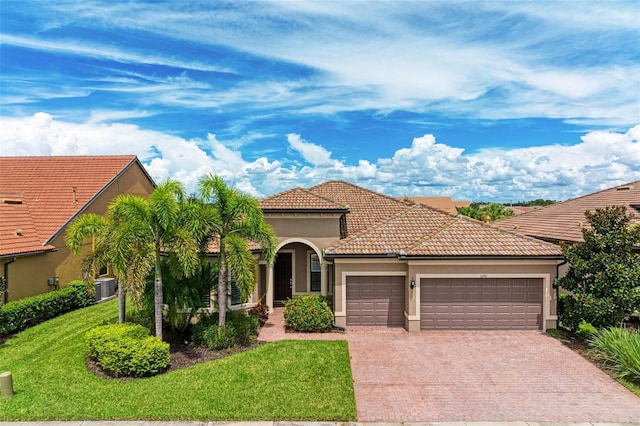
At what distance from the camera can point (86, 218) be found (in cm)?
1202

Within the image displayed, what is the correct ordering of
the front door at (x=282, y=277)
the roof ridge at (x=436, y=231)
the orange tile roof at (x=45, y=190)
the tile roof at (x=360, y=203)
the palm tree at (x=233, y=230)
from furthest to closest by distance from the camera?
the tile roof at (x=360, y=203)
the front door at (x=282, y=277)
the orange tile roof at (x=45, y=190)
the roof ridge at (x=436, y=231)
the palm tree at (x=233, y=230)

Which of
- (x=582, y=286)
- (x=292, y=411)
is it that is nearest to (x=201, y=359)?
(x=292, y=411)

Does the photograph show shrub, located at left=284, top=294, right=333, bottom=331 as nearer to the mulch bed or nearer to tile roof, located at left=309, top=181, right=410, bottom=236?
the mulch bed

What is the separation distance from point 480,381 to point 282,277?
10873mm

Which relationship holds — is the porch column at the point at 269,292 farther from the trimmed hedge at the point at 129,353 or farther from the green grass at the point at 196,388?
the trimmed hedge at the point at 129,353

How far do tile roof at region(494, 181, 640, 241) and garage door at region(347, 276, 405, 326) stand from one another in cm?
835

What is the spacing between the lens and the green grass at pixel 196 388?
857cm

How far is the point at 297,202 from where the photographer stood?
17.2m

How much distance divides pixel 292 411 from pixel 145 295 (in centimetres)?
675

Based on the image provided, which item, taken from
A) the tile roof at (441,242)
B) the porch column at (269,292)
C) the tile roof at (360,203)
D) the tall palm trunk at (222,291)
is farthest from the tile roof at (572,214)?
the tall palm trunk at (222,291)

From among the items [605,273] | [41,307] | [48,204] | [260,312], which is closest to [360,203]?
[260,312]

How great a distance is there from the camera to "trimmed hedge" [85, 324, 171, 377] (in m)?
10.3

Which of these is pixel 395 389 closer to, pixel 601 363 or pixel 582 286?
pixel 601 363

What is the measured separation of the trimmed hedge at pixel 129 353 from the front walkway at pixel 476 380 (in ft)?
13.0
